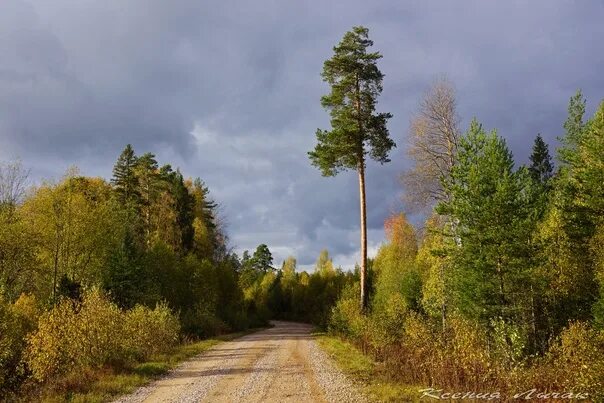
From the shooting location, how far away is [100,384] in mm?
13609

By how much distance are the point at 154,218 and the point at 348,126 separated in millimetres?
25614

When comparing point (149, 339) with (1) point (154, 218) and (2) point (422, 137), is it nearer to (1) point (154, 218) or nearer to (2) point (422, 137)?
(2) point (422, 137)

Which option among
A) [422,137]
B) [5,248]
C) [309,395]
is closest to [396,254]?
[422,137]

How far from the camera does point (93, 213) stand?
37594 mm

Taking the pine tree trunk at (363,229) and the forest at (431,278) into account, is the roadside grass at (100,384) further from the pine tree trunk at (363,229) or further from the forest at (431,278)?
the pine tree trunk at (363,229)

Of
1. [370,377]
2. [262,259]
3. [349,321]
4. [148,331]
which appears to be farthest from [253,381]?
[262,259]

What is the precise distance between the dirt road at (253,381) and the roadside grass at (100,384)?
525 mm

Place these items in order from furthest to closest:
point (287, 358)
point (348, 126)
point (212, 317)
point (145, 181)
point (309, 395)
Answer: point (145, 181), point (212, 317), point (348, 126), point (287, 358), point (309, 395)

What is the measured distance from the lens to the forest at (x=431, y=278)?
48.5 ft

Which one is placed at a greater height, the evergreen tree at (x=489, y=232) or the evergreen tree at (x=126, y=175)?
the evergreen tree at (x=126, y=175)

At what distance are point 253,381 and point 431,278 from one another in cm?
1421

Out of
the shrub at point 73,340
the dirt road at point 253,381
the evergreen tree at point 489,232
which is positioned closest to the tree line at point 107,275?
the shrub at point 73,340

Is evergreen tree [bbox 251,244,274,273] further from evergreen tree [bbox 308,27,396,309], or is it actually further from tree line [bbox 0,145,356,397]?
evergreen tree [bbox 308,27,396,309]

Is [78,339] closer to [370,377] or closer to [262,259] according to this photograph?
[370,377]
